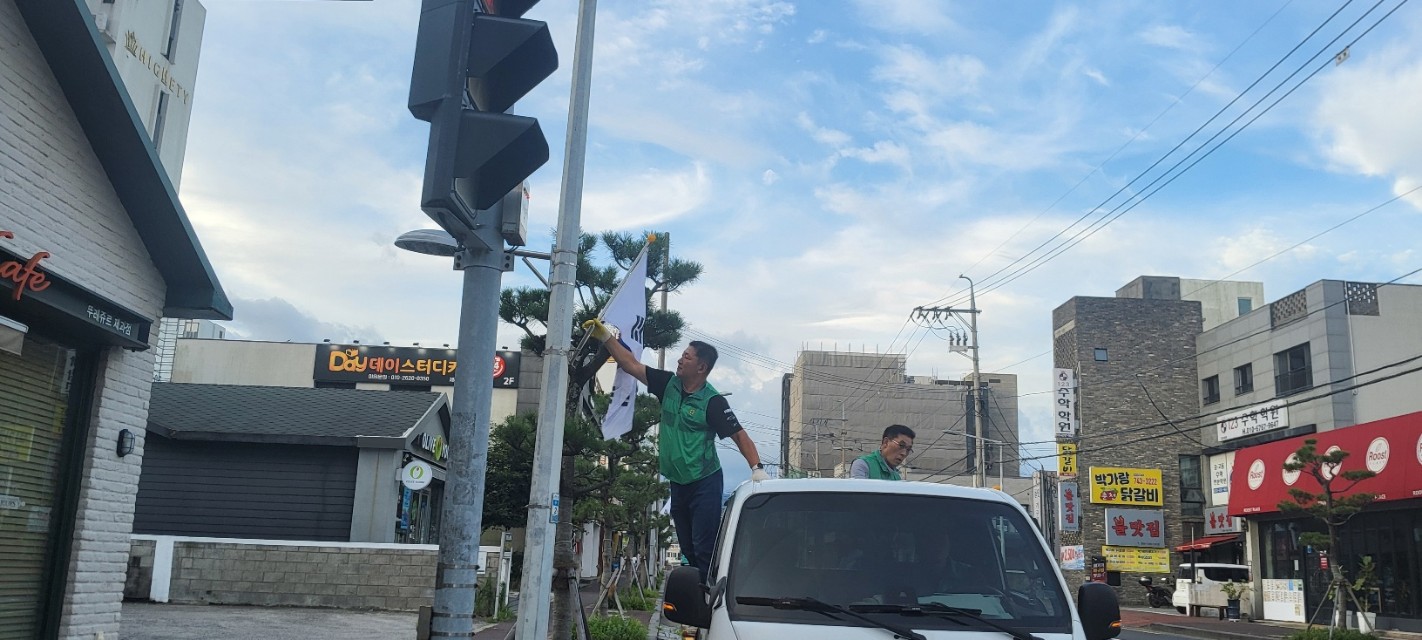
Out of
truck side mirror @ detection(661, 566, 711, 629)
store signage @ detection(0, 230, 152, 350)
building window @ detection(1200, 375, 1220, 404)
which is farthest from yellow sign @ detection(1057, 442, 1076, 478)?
truck side mirror @ detection(661, 566, 711, 629)

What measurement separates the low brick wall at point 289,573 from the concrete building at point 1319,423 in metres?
18.5

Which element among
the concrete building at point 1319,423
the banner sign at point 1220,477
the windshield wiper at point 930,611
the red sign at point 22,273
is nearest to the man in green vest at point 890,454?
the windshield wiper at point 930,611

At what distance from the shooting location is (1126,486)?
44219 mm

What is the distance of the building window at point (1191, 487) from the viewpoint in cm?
4522

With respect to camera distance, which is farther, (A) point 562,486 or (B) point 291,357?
(B) point 291,357

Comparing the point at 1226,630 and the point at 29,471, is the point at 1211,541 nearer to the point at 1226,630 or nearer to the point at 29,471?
the point at 1226,630

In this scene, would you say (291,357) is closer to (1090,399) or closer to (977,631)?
(1090,399)

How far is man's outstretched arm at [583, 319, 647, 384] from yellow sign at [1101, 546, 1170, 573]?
132ft

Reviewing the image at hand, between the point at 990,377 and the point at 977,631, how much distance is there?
108m

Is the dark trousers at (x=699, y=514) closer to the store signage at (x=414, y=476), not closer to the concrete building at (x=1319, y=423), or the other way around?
the store signage at (x=414, y=476)

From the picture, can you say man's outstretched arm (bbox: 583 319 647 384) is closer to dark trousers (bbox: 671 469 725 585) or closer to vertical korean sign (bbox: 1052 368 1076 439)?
dark trousers (bbox: 671 469 725 585)

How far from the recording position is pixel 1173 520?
45000 millimetres

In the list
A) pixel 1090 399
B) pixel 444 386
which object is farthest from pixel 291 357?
pixel 1090 399

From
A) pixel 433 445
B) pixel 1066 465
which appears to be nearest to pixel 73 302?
pixel 433 445
